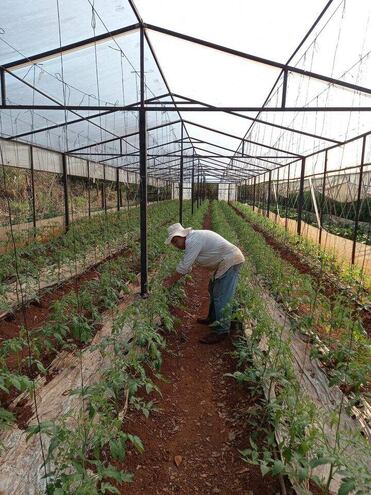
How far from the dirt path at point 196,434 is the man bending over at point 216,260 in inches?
15.2

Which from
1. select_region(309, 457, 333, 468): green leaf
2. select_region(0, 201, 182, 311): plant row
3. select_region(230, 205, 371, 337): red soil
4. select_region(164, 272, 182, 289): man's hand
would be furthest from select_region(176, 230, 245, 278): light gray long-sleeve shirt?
select_region(309, 457, 333, 468): green leaf

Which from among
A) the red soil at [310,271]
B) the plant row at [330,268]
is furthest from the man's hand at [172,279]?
the plant row at [330,268]

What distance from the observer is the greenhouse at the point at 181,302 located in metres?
2.15

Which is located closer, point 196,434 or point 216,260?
point 196,434

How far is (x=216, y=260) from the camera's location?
4.14 m

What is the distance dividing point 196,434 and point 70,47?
5.19 m

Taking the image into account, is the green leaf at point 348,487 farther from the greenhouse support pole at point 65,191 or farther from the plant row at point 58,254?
the greenhouse support pole at point 65,191

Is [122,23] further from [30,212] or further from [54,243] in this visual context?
[30,212]

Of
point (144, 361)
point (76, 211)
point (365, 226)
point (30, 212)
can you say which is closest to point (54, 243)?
point (30, 212)

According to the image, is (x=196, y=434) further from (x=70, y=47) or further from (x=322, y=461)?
(x=70, y=47)

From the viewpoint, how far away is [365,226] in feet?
37.4

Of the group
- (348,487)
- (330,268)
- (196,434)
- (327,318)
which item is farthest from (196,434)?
(330,268)

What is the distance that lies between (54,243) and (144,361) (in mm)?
5191

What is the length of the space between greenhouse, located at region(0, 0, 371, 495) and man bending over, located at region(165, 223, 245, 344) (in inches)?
0.8
